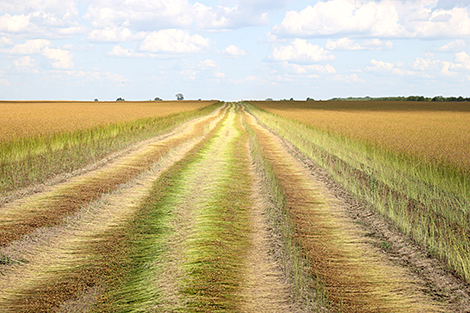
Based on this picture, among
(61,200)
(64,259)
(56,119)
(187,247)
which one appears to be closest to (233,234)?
(187,247)

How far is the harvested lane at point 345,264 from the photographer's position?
531 cm

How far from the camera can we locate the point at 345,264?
6.59m

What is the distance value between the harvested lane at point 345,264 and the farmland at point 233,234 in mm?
28

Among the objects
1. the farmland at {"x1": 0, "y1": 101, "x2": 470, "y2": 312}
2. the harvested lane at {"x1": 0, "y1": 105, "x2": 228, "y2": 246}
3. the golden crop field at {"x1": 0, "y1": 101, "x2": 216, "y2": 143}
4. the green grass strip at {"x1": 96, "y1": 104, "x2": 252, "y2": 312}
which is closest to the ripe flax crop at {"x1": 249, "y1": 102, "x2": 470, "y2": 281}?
the farmland at {"x1": 0, "y1": 101, "x2": 470, "y2": 312}

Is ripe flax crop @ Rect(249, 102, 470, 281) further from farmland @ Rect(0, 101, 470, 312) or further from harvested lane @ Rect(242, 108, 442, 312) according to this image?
harvested lane @ Rect(242, 108, 442, 312)

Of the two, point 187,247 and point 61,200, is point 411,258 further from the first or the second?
point 61,200

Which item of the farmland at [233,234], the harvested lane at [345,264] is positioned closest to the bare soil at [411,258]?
the farmland at [233,234]

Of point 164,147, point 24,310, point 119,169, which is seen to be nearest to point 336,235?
point 24,310

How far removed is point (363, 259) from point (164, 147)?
52.2 ft

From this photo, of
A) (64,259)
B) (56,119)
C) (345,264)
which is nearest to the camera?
(345,264)

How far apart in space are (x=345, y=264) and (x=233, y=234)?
2282 mm

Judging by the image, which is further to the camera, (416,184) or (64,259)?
(416,184)

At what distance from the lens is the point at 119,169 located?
15.2m

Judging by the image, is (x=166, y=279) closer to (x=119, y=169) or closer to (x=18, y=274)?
(x=18, y=274)
